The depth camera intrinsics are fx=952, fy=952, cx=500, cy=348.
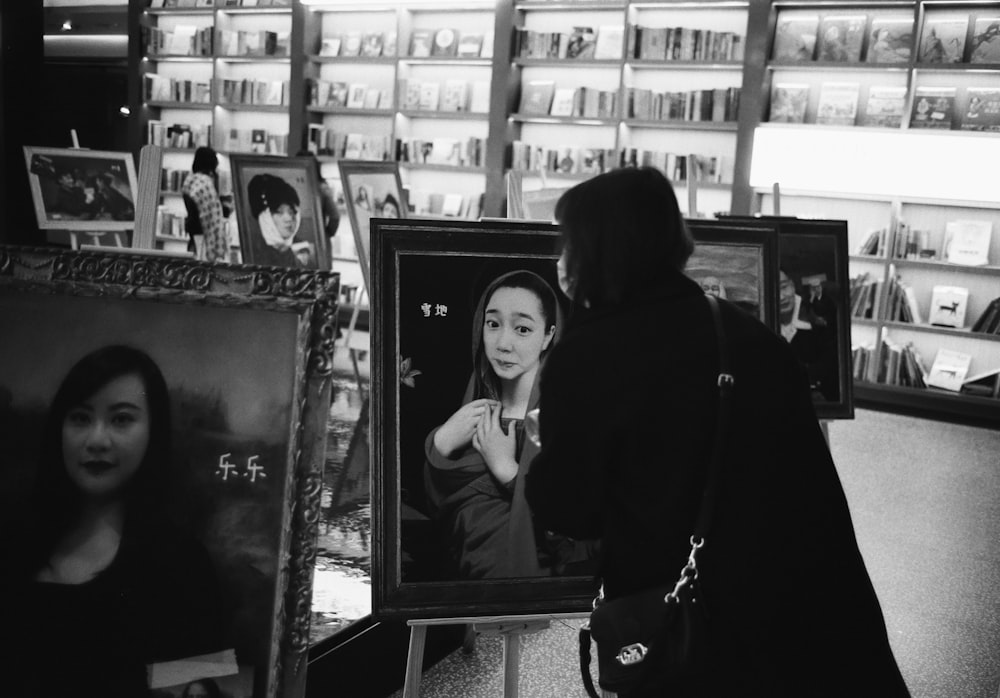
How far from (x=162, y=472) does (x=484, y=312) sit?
2.79 ft

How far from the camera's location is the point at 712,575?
139 centimetres

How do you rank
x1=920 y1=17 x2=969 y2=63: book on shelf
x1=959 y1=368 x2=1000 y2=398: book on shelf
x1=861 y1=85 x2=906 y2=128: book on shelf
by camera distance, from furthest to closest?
x1=861 y1=85 x2=906 y2=128: book on shelf → x1=920 y1=17 x2=969 y2=63: book on shelf → x1=959 y1=368 x2=1000 y2=398: book on shelf

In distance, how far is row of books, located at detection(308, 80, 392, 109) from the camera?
9227 millimetres

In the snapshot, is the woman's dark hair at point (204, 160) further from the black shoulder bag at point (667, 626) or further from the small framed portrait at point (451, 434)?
the black shoulder bag at point (667, 626)

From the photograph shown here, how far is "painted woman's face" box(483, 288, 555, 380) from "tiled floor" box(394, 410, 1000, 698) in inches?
44.1

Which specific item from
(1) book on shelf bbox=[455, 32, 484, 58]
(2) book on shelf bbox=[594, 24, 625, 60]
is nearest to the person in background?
(1) book on shelf bbox=[455, 32, 484, 58]

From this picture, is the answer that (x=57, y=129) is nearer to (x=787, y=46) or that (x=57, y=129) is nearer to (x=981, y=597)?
(x=787, y=46)

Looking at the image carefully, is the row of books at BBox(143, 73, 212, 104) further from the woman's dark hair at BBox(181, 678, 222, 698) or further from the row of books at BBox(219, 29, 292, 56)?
the woman's dark hair at BBox(181, 678, 222, 698)

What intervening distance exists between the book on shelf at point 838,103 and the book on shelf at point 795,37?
0.98ft

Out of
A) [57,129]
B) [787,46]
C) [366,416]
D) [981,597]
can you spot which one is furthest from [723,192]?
[57,129]

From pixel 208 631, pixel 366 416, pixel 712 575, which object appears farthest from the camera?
pixel 366 416

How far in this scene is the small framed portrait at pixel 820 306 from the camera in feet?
10.9

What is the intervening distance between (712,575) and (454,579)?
2.08 ft

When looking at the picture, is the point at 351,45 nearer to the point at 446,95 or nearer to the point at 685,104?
the point at 446,95
